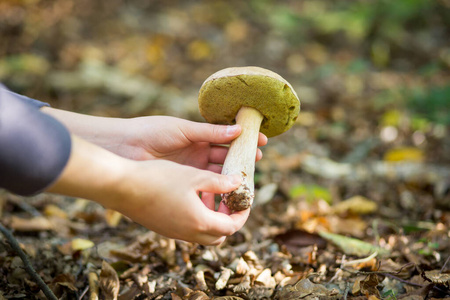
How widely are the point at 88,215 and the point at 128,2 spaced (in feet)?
19.7

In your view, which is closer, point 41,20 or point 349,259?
point 349,259

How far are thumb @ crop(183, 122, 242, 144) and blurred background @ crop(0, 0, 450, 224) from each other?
1.21 m

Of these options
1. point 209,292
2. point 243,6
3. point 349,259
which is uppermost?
point 243,6

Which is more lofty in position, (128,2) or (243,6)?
(243,6)

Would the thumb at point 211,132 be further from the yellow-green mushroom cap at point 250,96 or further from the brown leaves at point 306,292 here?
the brown leaves at point 306,292

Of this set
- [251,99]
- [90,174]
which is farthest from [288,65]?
[90,174]

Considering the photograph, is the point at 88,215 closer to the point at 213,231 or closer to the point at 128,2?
the point at 213,231

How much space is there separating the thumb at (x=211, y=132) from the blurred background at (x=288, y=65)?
47.7 inches

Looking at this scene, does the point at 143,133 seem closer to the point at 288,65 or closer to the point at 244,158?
the point at 244,158

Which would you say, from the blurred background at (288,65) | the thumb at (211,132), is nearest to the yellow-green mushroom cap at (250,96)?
the thumb at (211,132)

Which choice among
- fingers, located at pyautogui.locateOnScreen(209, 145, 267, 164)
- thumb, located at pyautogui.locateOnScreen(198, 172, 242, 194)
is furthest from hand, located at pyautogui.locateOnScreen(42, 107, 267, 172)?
thumb, located at pyautogui.locateOnScreen(198, 172, 242, 194)

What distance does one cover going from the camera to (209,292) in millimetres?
1878

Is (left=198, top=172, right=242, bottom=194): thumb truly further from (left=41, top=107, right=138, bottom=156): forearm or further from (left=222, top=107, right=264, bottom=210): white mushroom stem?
(left=41, top=107, right=138, bottom=156): forearm

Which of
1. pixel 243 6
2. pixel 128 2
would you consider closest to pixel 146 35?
pixel 128 2
